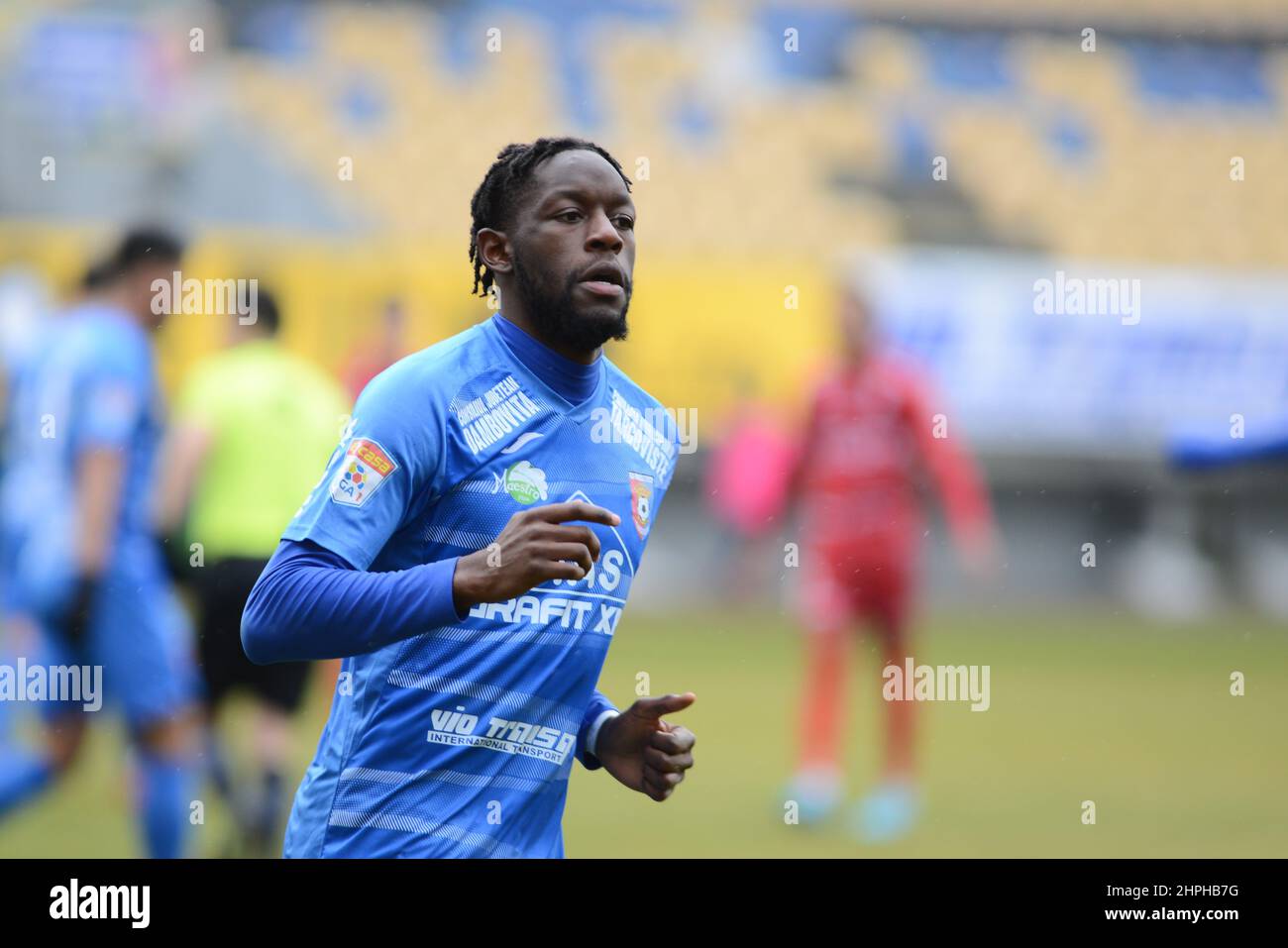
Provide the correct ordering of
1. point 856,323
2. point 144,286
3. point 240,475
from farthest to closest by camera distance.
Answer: point 856,323
point 240,475
point 144,286

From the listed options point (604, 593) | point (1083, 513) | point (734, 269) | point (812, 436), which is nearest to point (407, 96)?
point (734, 269)

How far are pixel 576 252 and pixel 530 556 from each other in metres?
0.61

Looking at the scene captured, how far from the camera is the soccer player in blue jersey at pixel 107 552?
5.26 meters

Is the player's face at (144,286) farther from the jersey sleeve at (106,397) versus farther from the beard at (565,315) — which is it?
the beard at (565,315)

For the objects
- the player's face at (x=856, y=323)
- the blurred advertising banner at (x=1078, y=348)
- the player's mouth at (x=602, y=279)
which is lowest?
the player's mouth at (x=602, y=279)

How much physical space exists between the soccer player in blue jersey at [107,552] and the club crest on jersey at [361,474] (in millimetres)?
2921

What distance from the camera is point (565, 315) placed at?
2.81 meters

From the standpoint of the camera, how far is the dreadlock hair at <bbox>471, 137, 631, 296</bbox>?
9.50 ft

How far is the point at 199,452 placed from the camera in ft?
20.4

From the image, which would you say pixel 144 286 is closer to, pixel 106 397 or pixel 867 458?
pixel 106 397
